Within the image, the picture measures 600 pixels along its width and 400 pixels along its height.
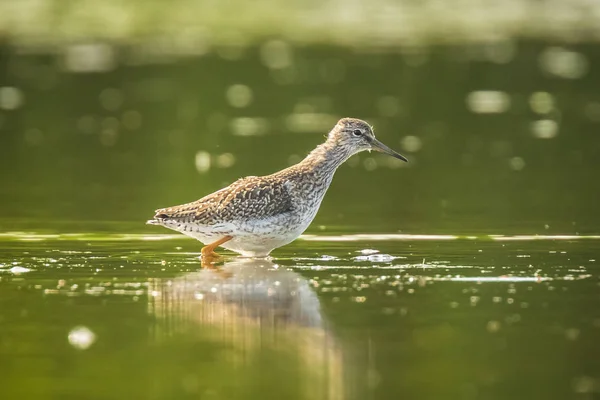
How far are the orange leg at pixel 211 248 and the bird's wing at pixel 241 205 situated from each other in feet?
0.55

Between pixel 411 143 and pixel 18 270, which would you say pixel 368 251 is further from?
pixel 411 143

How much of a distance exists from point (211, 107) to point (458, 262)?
12725 mm

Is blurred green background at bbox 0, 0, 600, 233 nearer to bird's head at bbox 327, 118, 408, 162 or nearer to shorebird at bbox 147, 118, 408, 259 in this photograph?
bird's head at bbox 327, 118, 408, 162

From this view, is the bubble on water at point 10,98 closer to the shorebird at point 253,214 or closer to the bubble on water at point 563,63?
the bubble on water at point 563,63

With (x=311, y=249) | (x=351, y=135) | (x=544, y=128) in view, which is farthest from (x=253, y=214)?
A: (x=544, y=128)

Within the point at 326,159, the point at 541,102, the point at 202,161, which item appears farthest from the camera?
the point at 541,102

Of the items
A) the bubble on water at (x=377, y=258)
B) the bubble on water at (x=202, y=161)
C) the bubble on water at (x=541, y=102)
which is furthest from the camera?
the bubble on water at (x=541, y=102)

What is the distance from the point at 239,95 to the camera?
2531cm

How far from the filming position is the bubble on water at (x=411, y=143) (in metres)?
18.8

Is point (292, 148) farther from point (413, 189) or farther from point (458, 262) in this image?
point (458, 262)

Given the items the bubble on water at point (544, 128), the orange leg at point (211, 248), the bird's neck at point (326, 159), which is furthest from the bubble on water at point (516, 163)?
the orange leg at point (211, 248)

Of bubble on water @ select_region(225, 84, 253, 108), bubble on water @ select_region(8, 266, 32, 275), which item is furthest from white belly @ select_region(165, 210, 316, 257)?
bubble on water @ select_region(225, 84, 253, 108)

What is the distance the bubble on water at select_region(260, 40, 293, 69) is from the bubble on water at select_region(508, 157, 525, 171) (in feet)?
37.0

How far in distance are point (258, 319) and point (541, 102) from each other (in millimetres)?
14981
